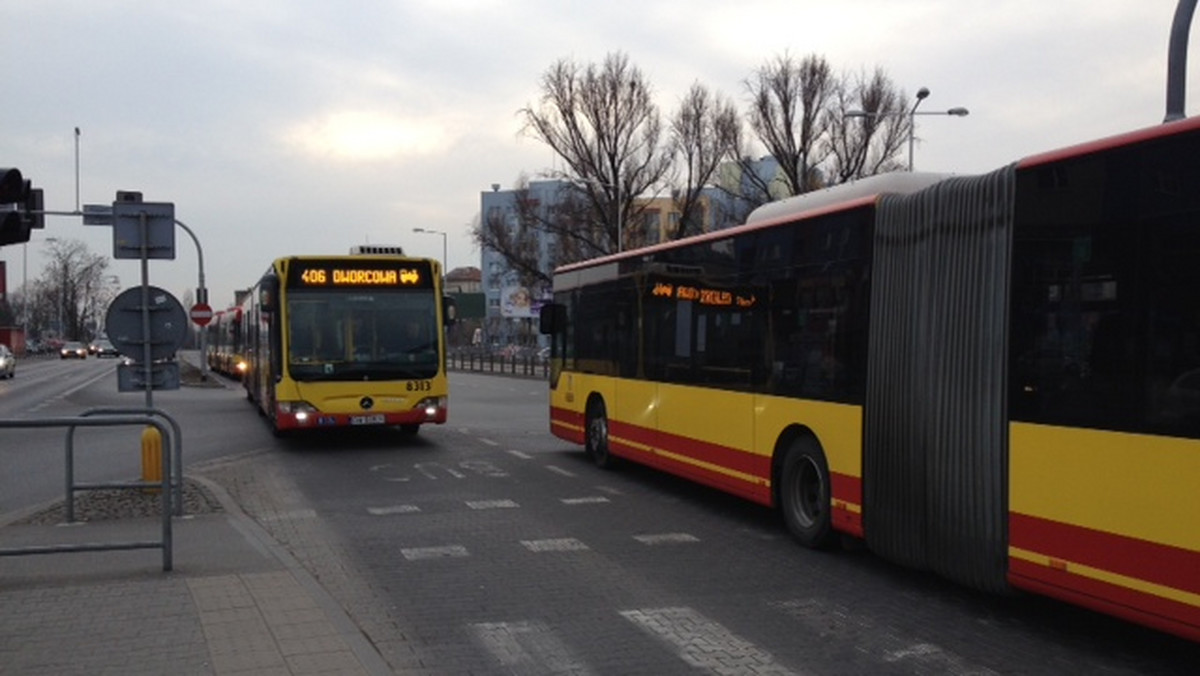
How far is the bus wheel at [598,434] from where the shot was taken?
13.7 meters

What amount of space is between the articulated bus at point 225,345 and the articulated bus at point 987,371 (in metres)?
27.2

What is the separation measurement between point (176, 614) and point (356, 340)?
32.4 ft

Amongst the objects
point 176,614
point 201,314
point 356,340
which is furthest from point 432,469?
point 201,314

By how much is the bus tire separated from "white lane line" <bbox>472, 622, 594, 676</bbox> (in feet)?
23.9

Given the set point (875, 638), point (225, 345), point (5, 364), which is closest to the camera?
point (875, 638)

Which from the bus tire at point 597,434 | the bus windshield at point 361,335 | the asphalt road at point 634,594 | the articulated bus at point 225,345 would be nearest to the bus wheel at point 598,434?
the bus tire at point 597,434

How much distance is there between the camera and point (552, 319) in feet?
49.9

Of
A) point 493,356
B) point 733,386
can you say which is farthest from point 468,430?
point 493,356

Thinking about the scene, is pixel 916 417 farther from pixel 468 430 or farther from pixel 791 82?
pixel 791 82

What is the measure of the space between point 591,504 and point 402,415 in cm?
593

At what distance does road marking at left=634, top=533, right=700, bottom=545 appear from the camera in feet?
29.4

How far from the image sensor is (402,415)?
52.9 feet

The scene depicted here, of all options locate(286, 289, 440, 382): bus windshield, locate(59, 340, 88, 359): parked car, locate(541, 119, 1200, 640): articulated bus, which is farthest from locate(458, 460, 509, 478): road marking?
locate(59, 340, 88, 359): parked car

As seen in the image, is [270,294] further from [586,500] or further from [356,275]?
[586,500]
